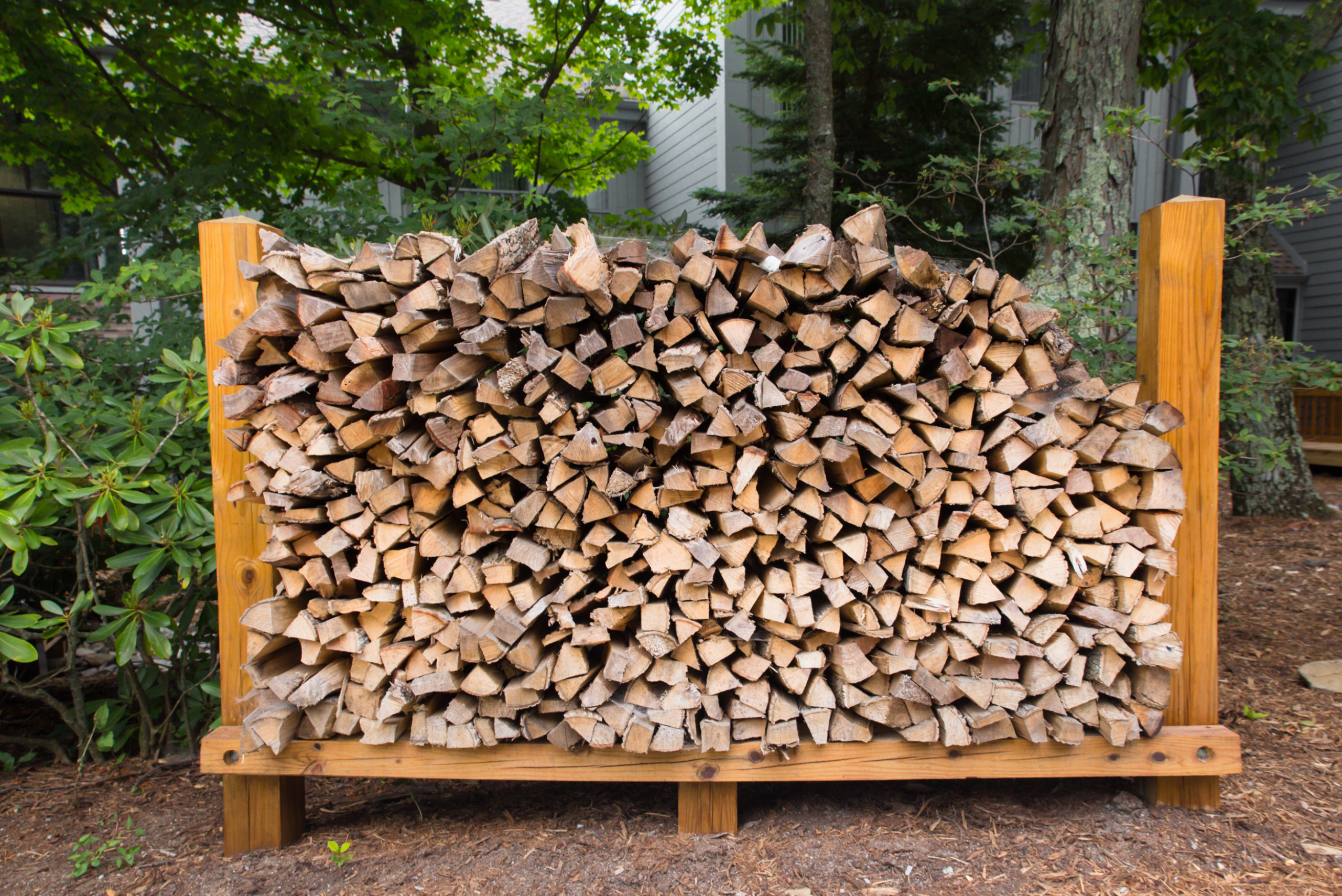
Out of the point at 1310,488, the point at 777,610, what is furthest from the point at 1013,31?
the point at 777,610

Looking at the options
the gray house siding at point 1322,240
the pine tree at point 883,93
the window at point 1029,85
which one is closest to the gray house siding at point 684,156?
the pine tree at point 883,93

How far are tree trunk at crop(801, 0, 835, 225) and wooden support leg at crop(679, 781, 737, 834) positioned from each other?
3.15 m

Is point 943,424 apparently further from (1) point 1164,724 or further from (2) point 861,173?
(2) point 861,173

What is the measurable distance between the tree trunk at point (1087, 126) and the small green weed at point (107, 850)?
3.67 meters

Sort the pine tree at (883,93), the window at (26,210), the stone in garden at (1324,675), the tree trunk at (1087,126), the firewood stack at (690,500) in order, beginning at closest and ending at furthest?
the firewood stack at (690,500), the stone in garden at (1324,675), the tree trunk at (1087,126), the pine tree at (883,93), the window at (26,210)

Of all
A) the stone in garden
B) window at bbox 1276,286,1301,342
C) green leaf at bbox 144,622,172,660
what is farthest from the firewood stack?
window at bbox 1276,286,1301,342

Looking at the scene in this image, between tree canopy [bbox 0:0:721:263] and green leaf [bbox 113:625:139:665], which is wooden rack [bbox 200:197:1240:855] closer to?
green leaf [bbox 113:625:139:665]

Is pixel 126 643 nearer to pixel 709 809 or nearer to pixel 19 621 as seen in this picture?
pixel 19 621

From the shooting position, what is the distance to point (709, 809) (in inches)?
79.4

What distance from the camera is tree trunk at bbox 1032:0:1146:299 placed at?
123 inches

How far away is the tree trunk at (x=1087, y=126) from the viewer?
3.13 m

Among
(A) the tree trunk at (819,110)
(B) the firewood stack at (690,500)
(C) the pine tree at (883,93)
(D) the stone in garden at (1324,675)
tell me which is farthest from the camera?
(C) the pine tree at (883,93)

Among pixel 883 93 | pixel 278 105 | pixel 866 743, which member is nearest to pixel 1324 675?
pixel 866 743

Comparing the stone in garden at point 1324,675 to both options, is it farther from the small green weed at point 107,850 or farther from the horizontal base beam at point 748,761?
Result: the small green weed at point 107,850
